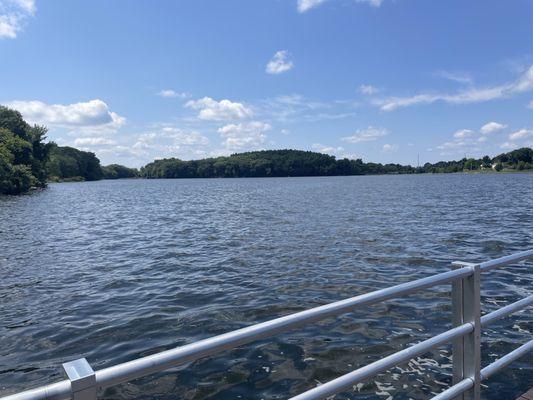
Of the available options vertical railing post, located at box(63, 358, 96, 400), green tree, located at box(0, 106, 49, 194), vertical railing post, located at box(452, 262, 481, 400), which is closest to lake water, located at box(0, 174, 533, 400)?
vertical railing post, located at box(452, 262, 481, 400)

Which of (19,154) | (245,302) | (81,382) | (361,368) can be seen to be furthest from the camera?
(19,154)

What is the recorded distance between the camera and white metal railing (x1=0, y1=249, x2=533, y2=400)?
172 cm

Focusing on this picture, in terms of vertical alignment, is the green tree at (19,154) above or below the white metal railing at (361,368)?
above

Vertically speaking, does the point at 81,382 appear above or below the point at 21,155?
below

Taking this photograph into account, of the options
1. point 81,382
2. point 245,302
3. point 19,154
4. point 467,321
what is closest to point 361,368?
point 467,321

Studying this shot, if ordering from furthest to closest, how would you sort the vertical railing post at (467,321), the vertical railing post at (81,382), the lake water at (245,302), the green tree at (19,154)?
1. the green tree at (19,154)
2. the lake water at (245,302)
3. the vertical railing post at (467,321)
4. the vertical railing post at (81,382)

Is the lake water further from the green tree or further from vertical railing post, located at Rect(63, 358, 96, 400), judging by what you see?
the green tree

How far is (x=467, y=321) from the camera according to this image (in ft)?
10.8

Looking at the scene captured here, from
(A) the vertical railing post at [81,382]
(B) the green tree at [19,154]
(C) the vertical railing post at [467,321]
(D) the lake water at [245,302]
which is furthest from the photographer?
(B) the green tree at [19,154]

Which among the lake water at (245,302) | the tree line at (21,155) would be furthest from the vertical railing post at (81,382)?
the tree line at (21,155)

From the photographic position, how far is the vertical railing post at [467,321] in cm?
323

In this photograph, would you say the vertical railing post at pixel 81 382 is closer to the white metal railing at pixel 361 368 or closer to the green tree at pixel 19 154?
the white metal railing at pixel 361 368

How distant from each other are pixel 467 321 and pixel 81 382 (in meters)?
2.92

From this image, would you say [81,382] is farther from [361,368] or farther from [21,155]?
[21,155]
